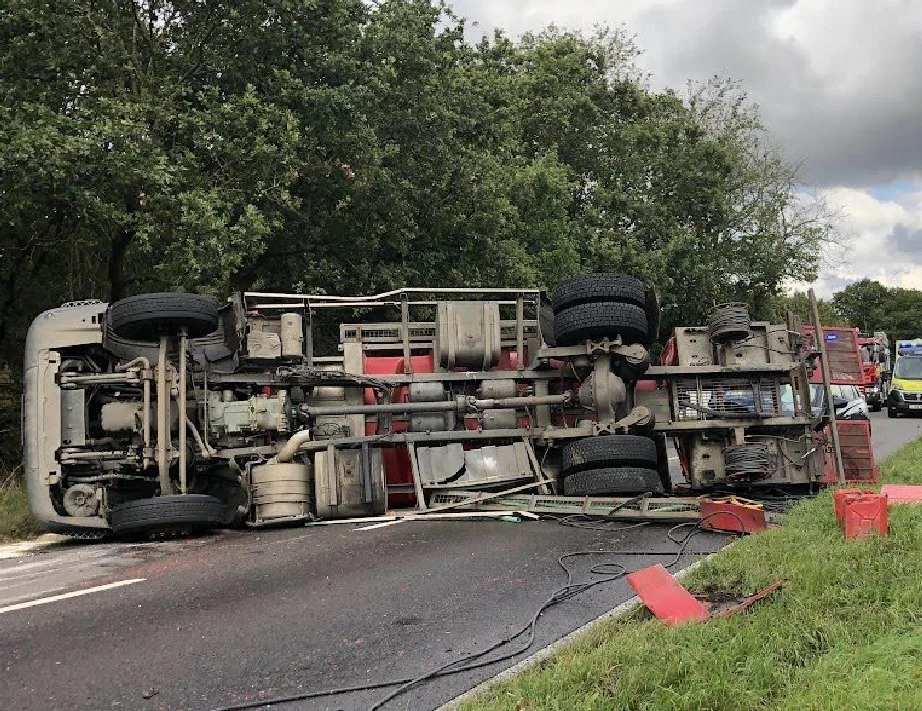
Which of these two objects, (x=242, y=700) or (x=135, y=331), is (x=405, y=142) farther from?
(x=242, y=700)

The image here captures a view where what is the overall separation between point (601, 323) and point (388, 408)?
240cm

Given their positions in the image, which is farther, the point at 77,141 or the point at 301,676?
the point at 77,141

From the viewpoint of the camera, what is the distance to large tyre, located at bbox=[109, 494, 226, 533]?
23.5 ft

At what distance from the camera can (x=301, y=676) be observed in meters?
3.70

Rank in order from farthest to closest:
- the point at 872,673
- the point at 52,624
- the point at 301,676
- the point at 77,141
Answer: the point at 77,141 → the point at 52,624 → the point at 301,676 → the point at 872,673

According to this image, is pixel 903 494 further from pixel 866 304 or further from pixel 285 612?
pixel 866 304

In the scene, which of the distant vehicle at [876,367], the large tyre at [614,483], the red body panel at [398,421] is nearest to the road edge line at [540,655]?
the large tyre at [614,483]

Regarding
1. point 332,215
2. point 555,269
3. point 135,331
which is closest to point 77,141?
point 135,331

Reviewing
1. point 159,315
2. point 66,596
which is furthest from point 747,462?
point 66,596

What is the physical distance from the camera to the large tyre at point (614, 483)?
8.10 metres

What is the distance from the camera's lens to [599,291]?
884 cm

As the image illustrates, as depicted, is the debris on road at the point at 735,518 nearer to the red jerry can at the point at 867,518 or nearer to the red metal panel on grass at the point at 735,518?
the red metal panel on grass at the point at 735,518

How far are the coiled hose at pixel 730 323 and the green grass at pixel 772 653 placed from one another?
4561 mm

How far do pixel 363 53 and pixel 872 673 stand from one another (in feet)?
46.1
